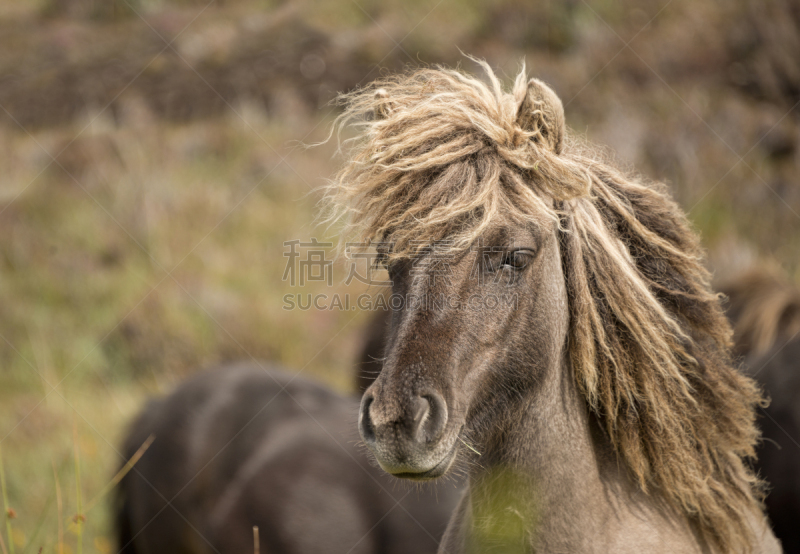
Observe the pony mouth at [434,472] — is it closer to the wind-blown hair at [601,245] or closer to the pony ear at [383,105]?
the wind-blown hair at [601,245]

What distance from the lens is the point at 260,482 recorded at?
446 cm

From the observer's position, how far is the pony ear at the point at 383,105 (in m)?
2.34

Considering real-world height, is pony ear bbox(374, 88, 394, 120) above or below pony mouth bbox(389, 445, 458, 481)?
above

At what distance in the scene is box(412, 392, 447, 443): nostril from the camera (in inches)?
68.7

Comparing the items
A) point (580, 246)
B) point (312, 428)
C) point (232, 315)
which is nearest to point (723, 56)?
point (232, 315)

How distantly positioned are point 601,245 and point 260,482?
10.6 ft

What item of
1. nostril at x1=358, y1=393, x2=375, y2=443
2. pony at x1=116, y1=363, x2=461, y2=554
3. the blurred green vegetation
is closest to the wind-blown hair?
nostril at x1=358, y1=393, x2=375, y2=443

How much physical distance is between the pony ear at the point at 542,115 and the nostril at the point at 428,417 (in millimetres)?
916

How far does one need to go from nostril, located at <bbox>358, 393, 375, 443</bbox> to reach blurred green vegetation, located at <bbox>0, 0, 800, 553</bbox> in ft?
14.9

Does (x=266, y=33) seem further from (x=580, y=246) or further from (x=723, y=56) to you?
(x=580, y=246)

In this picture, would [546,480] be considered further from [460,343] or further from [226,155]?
[226,155]

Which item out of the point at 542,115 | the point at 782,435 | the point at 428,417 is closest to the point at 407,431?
the point at 428,417

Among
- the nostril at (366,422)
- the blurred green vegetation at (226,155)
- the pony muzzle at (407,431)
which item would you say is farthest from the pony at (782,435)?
the blurred green vegetation at (226,155)

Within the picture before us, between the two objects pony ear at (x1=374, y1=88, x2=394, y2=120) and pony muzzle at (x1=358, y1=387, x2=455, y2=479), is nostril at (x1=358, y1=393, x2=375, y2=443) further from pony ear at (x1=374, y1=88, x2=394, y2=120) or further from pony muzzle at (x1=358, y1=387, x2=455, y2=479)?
pony ear at (x1=374, y1=88, x2=394, y2=120)
